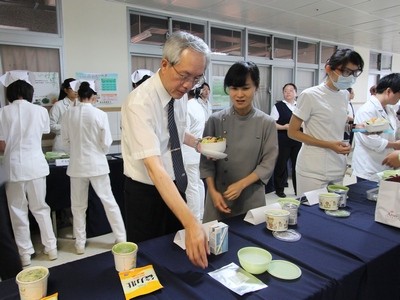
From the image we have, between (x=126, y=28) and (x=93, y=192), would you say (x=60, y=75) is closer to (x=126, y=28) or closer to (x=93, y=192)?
(x=126, y=28)

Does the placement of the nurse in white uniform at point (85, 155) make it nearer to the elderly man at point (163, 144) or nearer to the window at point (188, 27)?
the elderly man at point (163, 144)

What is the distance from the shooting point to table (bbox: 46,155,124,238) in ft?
8.59

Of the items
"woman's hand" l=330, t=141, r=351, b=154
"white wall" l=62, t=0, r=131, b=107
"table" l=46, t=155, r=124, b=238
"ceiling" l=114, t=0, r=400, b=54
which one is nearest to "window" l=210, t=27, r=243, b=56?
"ceiling" l=114, t=0, r=400, b=54

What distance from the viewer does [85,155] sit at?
245cm

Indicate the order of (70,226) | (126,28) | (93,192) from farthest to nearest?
(126,28) → (70,226) → (93,192)

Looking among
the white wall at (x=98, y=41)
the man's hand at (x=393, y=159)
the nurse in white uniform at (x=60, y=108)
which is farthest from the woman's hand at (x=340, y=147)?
the white wall at (x=98, y=41)

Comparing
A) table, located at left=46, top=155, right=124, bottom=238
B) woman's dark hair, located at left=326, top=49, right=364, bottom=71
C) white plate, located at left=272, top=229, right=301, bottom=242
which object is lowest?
table, located at left=46, top=155, right=124, bottom=238

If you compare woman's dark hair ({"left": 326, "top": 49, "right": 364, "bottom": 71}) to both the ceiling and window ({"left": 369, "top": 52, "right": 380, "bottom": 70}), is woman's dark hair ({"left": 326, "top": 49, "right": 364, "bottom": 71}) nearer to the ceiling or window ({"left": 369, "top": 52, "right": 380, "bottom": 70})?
the ceiling

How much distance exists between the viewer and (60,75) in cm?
339

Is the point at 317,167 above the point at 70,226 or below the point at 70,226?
above

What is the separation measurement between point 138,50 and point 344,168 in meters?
3.03

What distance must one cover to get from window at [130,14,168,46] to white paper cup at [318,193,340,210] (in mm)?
3317

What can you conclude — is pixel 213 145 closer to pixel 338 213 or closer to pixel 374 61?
pixel 338 213

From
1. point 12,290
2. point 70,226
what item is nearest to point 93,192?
point 70,226
